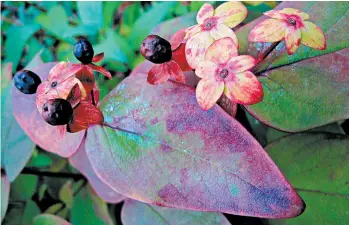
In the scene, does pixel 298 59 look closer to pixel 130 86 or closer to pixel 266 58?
pixel 266 58

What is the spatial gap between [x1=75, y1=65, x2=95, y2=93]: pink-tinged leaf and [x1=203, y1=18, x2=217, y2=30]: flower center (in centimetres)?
14

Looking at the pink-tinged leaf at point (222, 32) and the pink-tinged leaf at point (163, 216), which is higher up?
the pink-tinged leaf at point (222, 32)

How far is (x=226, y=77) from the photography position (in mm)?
431

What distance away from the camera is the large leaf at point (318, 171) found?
0.53m

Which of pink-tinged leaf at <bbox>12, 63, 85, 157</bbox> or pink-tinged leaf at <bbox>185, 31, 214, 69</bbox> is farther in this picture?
pink-tinged leaf at <bbox>12, 63, 85, 157</bbox>

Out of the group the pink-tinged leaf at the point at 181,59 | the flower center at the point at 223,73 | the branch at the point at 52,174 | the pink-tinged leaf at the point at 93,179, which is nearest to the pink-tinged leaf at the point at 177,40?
the pink-tinged leaf at the point at 181,59

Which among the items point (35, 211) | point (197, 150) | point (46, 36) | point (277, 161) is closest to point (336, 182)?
point (277, 161)

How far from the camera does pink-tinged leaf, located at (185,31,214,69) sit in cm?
46

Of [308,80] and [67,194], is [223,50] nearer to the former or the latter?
[308,80]

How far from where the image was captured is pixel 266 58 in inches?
21.5

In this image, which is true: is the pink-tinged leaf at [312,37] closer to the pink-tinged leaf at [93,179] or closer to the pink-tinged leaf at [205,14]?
the pink-tinged leaf at [205,14]

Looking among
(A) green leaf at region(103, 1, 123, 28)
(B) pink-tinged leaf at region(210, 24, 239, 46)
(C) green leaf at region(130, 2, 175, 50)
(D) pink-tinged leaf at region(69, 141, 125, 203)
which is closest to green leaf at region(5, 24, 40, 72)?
(A) green leaf at region(103, 1, 123, 28)

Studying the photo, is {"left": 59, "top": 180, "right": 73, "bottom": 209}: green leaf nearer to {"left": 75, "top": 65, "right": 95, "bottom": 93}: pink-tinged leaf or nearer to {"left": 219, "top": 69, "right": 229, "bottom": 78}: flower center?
{"left": 75, "top": 65, "right": 95, "bottom": 93}: pink-tinged leaf

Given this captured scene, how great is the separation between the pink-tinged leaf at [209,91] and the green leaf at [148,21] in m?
0.40
